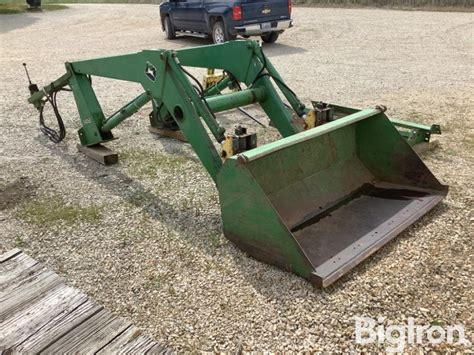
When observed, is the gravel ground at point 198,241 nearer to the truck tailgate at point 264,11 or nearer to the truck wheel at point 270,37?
the truck tailgate at point 264,11

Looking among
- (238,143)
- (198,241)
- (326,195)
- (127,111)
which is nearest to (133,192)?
(127,111)

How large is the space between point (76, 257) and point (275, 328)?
63.3 inches

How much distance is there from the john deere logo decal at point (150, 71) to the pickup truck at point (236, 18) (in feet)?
26.2

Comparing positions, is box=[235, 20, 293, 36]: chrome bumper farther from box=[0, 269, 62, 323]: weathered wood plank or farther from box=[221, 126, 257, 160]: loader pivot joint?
box=[0, 269, 62, 323]: weathered wood plank

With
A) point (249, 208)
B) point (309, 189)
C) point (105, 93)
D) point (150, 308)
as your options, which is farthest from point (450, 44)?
point (150, 308)

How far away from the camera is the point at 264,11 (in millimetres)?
11516

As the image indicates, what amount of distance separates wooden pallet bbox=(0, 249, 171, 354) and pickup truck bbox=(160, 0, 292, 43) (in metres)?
9.58

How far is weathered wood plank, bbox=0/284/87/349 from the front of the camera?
246cm

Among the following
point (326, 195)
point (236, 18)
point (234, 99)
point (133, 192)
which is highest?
point (234, 99)

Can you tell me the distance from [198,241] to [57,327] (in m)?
1.23

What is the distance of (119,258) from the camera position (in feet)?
10.8

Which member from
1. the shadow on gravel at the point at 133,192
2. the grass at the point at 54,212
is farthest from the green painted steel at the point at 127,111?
the grass at the point at 54,212

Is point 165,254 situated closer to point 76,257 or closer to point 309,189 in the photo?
point 76,257

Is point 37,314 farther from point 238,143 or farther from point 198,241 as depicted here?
point 238,143
